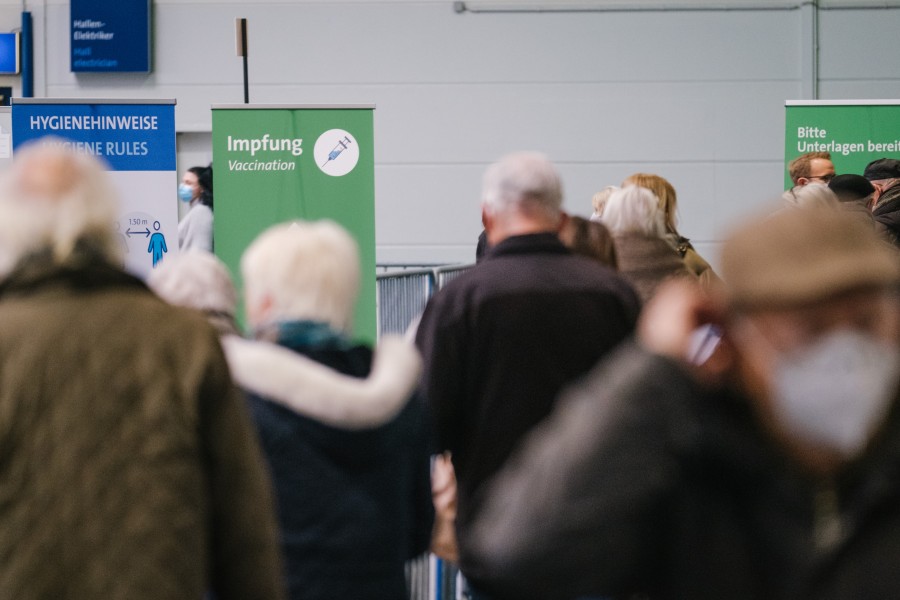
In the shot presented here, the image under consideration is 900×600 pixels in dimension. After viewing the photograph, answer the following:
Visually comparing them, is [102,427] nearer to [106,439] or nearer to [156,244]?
[106,439]

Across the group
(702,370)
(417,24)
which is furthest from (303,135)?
(417,24)

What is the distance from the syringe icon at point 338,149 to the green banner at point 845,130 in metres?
3.68

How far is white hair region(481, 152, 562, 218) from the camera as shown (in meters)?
3.31

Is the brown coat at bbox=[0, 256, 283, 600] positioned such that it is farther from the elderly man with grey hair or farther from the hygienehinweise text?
the hygienehinweise text

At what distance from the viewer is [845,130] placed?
897cm

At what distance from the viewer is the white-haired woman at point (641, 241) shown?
403 centimetres

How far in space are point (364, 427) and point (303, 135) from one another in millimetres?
4028

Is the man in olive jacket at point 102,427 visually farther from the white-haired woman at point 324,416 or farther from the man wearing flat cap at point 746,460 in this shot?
the man wearing flat cap at point 746,460

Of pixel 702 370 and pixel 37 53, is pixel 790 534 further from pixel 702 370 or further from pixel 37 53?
pixel 37 53

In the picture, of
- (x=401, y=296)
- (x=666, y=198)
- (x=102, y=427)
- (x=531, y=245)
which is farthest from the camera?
(x=401, y=296)

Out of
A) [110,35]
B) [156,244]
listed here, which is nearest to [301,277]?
[156,244]

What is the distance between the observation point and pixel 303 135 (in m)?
6.45

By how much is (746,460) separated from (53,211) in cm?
126

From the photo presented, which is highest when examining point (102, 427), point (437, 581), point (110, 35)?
point (110, 35)
